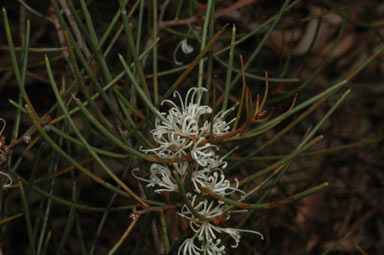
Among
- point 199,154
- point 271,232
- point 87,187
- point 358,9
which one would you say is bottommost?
point 271,232

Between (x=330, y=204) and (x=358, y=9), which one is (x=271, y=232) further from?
(x=358, y=9)

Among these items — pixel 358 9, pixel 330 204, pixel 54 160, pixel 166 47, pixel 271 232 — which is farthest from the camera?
pixel 358 9

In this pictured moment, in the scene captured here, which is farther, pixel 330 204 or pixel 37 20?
pixel 330 204

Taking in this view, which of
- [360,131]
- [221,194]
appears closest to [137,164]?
[221,194]

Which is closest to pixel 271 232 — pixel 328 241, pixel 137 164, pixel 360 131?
pixel 328 241

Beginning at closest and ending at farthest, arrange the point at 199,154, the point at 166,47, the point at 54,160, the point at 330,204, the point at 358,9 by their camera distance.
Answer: the point at 199,154 → the point at 54,160 → the point at 166,47 → the point at 330,204 → the point at 358,9

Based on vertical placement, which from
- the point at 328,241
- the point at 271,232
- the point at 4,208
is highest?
the point at 4,208

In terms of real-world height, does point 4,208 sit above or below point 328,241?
above

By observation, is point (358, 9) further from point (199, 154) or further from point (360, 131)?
point (199, 154)

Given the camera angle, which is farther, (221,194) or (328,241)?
(328,241)
